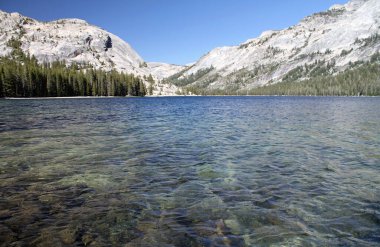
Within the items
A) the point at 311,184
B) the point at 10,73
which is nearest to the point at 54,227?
the point at 311,184

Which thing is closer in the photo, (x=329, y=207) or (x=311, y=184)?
(x=329, y=207)

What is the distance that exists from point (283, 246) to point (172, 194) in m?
6.33

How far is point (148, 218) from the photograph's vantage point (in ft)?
40.5

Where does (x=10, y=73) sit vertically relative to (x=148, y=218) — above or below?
above

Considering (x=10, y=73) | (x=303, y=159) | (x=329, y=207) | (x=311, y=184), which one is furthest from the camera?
(x=10, y=73)

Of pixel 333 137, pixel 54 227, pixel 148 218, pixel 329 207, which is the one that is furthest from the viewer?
pixel 333 137

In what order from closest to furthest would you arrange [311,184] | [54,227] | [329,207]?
[54,227], [329,207], [311,184]

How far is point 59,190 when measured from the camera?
1552cm

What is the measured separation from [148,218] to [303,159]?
49.3 ft

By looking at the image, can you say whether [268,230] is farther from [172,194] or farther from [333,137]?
[333,137]

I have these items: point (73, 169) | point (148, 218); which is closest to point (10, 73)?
point (73, 169)

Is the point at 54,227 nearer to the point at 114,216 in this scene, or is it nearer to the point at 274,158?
the point at 114,216

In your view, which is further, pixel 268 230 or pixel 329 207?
pixel 329 207

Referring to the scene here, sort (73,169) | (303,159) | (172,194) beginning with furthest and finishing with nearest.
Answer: (303,159)
(73,169)
(172,194)
